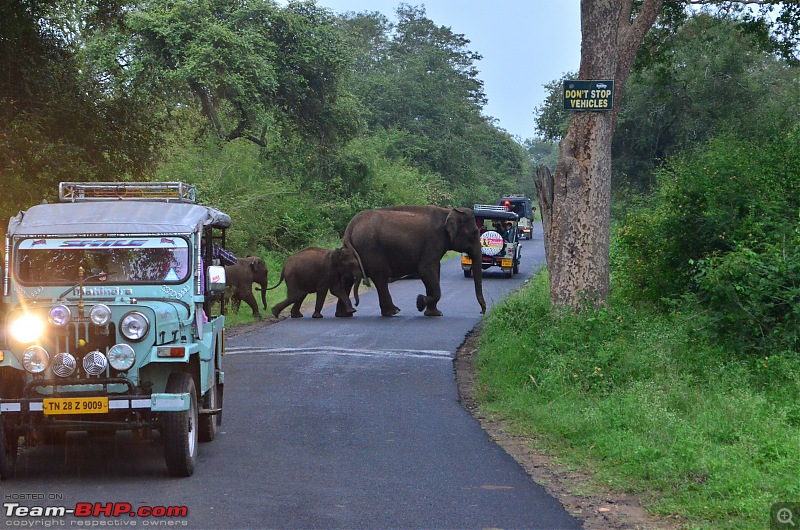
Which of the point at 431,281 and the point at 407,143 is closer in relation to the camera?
the point at 431,281

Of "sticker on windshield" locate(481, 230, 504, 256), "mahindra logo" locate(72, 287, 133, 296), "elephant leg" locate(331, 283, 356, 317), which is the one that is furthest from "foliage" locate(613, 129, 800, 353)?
"sticker on windshield" locate(481, 230, 504, 256)

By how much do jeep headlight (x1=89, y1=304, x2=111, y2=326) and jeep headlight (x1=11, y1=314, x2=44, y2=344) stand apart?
414mm

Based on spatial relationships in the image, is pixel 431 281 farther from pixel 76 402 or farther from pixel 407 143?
pixel 407 143

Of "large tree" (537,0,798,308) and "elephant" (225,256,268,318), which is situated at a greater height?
"large tree" (537,0,798,308)

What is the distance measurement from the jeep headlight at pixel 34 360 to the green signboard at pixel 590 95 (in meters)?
8.48

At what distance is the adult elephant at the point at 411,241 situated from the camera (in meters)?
22.8

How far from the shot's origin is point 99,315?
7.44m

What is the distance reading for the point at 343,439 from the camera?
9.25m

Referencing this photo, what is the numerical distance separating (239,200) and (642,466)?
20733 millimetres

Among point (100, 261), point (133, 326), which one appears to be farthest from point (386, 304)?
point (133, 326)

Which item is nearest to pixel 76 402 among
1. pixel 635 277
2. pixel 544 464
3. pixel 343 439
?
pixel 343 439

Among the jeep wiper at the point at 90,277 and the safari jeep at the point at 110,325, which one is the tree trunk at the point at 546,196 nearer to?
the safari jeep at the point at 110,325

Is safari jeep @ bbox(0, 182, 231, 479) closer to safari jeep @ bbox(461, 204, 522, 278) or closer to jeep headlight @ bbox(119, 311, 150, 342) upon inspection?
jeep headlight @ bbox(119, 311, 150, 342)

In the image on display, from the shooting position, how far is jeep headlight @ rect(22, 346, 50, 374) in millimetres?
7355
